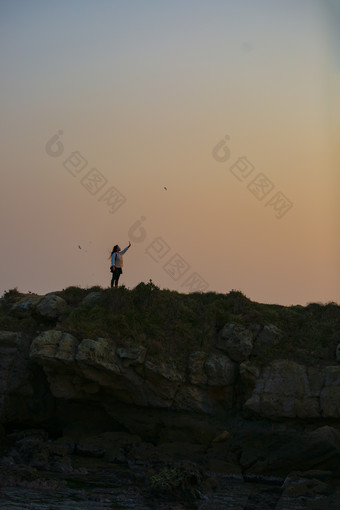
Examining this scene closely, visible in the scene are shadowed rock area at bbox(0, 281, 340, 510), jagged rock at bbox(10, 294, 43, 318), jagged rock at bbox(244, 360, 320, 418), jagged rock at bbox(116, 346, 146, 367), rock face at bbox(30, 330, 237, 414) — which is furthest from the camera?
jagged rock at bbox(10, 294, 43, 318)

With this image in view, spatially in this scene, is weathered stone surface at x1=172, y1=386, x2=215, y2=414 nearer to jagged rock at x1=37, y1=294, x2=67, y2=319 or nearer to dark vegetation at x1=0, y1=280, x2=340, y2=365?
dark vegetation at x1=0, y1=280, x2=340, y2=365

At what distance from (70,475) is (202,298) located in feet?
40.0

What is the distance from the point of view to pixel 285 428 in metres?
23.4

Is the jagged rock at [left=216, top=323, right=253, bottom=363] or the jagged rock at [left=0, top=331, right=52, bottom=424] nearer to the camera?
the jagged rock at [left=0, top=331, right=52, bottom=424]

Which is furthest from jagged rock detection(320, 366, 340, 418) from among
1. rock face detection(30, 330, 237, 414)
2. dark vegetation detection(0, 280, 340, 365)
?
rock face detection(30, 330, 237, 414)

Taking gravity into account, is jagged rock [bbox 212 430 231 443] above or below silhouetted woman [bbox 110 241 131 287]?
below

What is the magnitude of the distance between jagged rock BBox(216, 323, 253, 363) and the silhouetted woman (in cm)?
608

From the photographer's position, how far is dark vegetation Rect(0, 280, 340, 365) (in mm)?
25891

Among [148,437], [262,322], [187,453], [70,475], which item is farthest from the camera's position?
[262,322]

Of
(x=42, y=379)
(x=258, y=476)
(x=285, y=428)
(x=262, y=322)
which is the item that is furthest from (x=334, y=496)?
(x=42, y=379)

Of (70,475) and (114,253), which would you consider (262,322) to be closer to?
(114,253)

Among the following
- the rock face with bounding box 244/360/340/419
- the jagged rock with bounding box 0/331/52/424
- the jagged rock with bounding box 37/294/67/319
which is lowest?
the jagged rock with bounding box 0/331/52/424

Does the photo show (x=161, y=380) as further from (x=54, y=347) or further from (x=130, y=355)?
(x=54, y=347)

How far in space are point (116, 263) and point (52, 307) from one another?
12.4 ft
